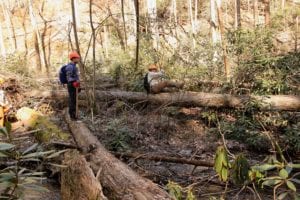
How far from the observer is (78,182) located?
4.27 meters

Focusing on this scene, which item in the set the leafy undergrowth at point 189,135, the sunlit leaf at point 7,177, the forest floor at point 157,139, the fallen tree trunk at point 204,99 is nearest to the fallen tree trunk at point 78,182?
the forest floor at point 157,139

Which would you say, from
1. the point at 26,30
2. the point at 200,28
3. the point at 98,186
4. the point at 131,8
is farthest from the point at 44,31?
the point at 98,186

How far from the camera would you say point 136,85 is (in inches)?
480

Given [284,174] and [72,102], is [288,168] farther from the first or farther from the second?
[72,102]

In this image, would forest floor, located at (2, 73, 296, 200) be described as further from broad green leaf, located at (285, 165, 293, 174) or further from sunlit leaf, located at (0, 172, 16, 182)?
sunlit leaf, located at (0, 172, 16, 182)

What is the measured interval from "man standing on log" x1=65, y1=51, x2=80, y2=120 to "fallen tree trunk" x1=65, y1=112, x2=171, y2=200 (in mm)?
2847

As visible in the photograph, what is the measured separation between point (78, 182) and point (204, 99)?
607 centimetres

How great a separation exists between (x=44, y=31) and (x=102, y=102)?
2466 centimetres

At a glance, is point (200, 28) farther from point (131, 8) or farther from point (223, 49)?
point (223, 49)

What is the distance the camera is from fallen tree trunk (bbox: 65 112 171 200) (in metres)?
3.90

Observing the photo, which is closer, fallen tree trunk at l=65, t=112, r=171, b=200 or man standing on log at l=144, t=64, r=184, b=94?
fallen tree trunk at l=65, t=112, r=171, b=200

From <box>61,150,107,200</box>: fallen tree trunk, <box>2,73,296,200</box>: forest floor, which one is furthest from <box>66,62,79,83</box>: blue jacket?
<box>61,150,107,200</box>: fallen tree trunk

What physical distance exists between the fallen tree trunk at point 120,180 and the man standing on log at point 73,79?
2.85 m

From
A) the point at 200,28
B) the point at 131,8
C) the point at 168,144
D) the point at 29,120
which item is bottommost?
the point at 168,144
